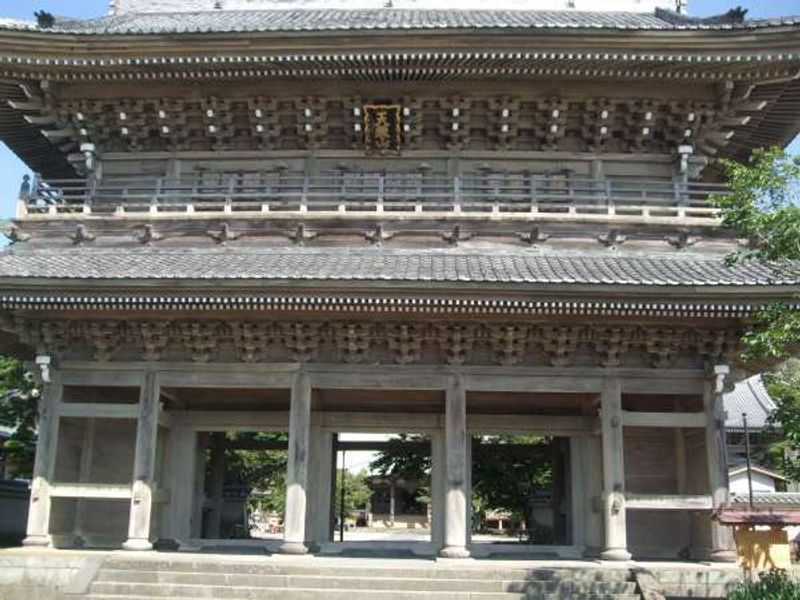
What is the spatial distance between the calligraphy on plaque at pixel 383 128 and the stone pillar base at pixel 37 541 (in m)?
8.83

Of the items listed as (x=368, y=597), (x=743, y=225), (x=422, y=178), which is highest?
(x=422, y=178)

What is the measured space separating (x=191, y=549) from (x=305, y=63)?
9.08 metres

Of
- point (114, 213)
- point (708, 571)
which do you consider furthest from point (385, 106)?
point (708, 571)

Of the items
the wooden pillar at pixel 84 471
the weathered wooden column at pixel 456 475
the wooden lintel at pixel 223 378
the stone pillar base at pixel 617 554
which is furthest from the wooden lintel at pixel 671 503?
the wooden pillar at pixel 84 471

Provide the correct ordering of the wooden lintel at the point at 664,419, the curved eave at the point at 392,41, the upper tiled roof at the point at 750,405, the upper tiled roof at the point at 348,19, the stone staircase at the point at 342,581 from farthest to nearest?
the upper tiled roof at the point at 750,405 < the upper tiled roof at the point at 348,19 < the curved eave at the point at 392,41 < the wooden lintel at the point at 664,419 < the stone staircase at the point at 342,581

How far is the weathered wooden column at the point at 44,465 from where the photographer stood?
1217cm

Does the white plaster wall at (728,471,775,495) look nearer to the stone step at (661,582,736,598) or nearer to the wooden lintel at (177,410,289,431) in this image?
the stone step at (661,582,736,598)

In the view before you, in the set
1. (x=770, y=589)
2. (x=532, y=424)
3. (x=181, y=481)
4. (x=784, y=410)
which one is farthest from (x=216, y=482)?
(x=784, y=410)

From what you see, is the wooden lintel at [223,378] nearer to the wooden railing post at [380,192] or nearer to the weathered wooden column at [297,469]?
the weathered wooden column at [297,469]

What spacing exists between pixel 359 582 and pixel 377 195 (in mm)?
6725

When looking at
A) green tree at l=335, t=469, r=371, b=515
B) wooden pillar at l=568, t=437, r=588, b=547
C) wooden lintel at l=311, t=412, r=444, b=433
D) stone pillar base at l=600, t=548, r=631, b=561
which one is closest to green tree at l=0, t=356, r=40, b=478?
wooden lintel at l=311, t=412, r=444, b=433

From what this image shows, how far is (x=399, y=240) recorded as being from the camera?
13.7m

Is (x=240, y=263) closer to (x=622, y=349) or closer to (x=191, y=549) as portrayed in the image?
(x=191, y=549)

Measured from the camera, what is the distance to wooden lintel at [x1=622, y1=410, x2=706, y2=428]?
12.2m
